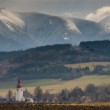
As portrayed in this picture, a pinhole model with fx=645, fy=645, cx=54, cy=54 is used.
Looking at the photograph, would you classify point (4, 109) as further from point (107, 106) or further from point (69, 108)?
point (107, 106)

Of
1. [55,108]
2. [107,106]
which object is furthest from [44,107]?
[107,106]

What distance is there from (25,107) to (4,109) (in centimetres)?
682

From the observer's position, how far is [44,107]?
596 ft

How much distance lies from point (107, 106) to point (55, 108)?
1476 centimetres

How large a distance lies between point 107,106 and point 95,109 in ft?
25.0

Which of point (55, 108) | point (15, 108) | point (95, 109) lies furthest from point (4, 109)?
point (95, 109)

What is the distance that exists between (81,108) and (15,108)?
1807 centimetres

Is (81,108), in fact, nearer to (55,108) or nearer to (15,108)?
(55,108)

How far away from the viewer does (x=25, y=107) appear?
179 metres

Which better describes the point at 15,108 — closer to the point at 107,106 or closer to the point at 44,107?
the point at 44,107

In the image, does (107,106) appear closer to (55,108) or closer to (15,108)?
(55,108)

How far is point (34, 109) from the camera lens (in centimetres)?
17612

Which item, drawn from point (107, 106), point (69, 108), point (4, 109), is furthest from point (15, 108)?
point (107, 106)

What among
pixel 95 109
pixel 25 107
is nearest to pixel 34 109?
pixel 25 107
